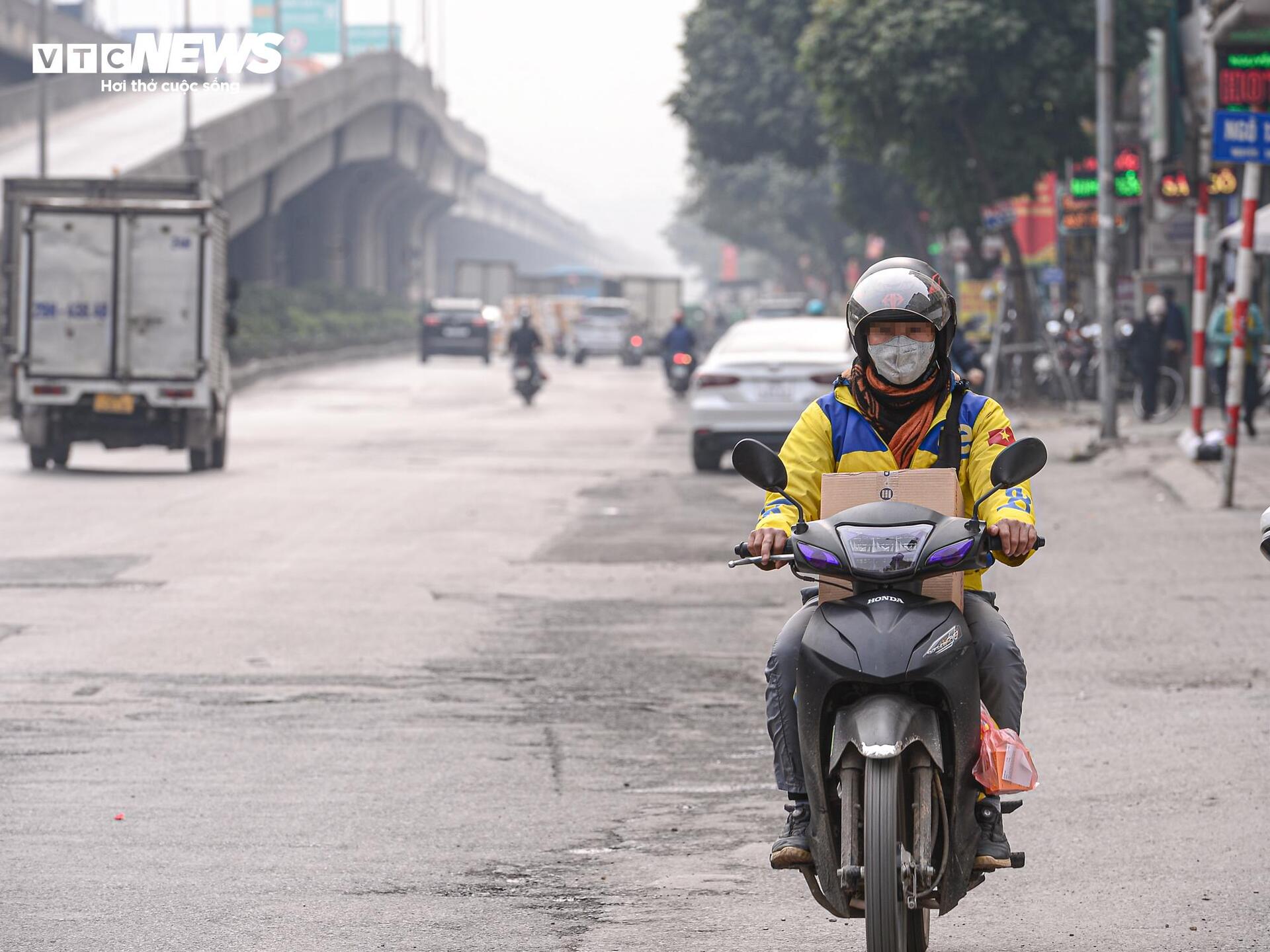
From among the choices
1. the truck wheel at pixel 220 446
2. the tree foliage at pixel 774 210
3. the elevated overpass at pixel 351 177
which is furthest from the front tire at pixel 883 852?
the tree foliage at pixel 774 210

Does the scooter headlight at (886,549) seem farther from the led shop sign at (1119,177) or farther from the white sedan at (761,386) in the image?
the led shop sign at (1119,177)

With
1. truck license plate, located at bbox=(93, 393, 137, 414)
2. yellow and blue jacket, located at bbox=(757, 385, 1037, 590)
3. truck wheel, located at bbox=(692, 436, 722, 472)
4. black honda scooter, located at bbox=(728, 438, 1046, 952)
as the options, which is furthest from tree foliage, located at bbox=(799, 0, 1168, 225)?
black honda scooter, located at bbox=(728, 438, 1046, 952)

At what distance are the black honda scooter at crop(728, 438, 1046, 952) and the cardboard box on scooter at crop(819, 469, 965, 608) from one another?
5 centimetres

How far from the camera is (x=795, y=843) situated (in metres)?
4.70

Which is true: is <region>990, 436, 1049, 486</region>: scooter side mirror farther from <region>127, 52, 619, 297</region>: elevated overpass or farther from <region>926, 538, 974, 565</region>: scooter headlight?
<region>127, 52, 619, 297</region>: elevated overpass

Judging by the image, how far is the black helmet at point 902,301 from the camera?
4.82 metres

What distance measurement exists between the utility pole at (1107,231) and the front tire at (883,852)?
19.8 metres

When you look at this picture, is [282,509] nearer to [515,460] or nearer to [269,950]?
[515,460]

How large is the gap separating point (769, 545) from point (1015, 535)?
542mm

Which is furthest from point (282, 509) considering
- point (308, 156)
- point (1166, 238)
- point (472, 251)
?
point (472, 251)

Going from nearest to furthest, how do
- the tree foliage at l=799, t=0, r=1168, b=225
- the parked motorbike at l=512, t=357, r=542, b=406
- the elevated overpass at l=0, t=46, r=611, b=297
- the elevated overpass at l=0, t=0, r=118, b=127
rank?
the tree foliage at l=799, t=0, r=1168, b=225 < the parked motorbike at l=512, t=357, r=542, b=406 < the elevated overpass at l=0, t=46, r=611, b=297 < the elevated overpass at l=0, t=0, r=118, b=127

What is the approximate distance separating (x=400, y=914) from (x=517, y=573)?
25.1ft

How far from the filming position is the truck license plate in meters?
21.7

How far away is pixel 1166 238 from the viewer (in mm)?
32844
